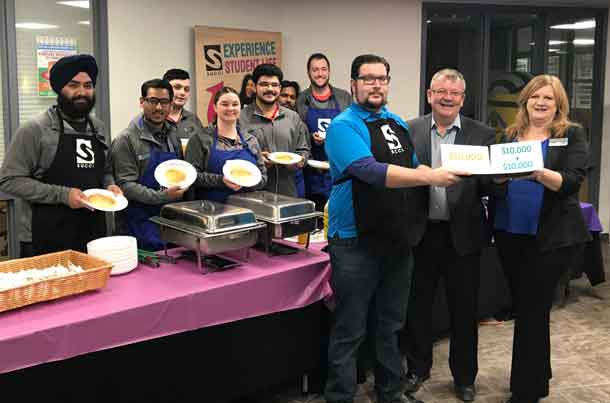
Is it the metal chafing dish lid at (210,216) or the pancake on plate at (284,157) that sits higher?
the pancake on plate at (284,157)

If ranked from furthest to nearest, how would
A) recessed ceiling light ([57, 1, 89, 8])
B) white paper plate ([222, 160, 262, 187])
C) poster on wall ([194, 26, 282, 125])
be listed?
poster on wall ([194, 26, 282, 125]), recessed ceiling light ([57, 1, 89, 8]), white paper plate ([222, 160, 262, 187])

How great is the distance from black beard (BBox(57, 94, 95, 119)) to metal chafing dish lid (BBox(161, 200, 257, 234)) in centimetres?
56

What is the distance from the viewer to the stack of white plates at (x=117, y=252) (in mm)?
2402

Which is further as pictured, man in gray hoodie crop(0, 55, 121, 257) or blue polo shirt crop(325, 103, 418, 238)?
man in gray hoodie crop(0, 55, 121, 257)

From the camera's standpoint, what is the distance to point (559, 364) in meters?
3.44

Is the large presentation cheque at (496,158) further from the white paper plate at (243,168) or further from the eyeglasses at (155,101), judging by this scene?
the eyeglasses at (155,101)

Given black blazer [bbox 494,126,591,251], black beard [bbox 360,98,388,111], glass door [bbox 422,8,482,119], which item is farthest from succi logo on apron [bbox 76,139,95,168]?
glass door [bbox 422,8,482,119]

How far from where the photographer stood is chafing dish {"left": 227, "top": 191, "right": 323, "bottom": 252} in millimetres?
2672

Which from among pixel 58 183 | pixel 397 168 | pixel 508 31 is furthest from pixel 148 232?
pixel 508 31

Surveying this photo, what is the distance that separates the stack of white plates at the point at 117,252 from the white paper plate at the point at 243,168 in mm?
622

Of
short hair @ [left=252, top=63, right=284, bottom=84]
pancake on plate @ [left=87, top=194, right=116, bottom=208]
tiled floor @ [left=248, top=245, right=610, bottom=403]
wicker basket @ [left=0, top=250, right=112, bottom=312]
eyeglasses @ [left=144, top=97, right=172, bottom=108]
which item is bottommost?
tiled floor @ [left=248, top=245, right=610, bottom=403]

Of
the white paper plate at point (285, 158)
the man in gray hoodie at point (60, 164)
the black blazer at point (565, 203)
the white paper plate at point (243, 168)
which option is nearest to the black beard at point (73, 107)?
the man in gray hoodie at point (60, 164)

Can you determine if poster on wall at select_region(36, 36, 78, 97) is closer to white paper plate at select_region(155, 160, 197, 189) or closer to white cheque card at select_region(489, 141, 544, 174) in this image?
white paper plate at select_region(155, 160, 197, 189)

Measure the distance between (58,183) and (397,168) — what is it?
4.74 ft
